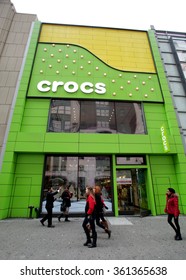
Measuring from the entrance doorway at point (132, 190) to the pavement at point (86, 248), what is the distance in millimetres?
3351

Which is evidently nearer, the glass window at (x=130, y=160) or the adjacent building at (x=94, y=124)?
the adjacent building at (x=94, y=124)

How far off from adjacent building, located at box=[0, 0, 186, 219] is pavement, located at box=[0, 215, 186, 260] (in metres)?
2.97

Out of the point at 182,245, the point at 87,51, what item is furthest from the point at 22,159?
the point at 87,51

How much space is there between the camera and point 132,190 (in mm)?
11094

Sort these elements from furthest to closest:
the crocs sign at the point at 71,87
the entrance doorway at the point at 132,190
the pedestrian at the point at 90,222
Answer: the crocs sign at the point at 71,87, the entrance doorway at the point at 132,190, the pedestrian at the point at 90,222

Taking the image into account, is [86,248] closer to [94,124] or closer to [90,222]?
[90,222]

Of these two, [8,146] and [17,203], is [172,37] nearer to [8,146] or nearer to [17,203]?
[8,146]

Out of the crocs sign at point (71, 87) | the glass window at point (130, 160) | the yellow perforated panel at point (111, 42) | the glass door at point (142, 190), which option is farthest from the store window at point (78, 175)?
the yellow perforated panel at point (111, 42)

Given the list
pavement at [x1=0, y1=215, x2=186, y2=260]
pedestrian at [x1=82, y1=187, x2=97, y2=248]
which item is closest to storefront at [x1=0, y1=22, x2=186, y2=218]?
pavement at [x1=0, y1=215, x2=186, y2=260]

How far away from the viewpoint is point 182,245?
493cm

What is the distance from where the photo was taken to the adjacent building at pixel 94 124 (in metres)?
9.92

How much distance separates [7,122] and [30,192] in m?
5.01

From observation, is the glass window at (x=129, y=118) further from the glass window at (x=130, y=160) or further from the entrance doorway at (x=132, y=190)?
the entrance doorway at (x=132, y=190)

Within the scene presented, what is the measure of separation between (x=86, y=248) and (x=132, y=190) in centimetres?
707
